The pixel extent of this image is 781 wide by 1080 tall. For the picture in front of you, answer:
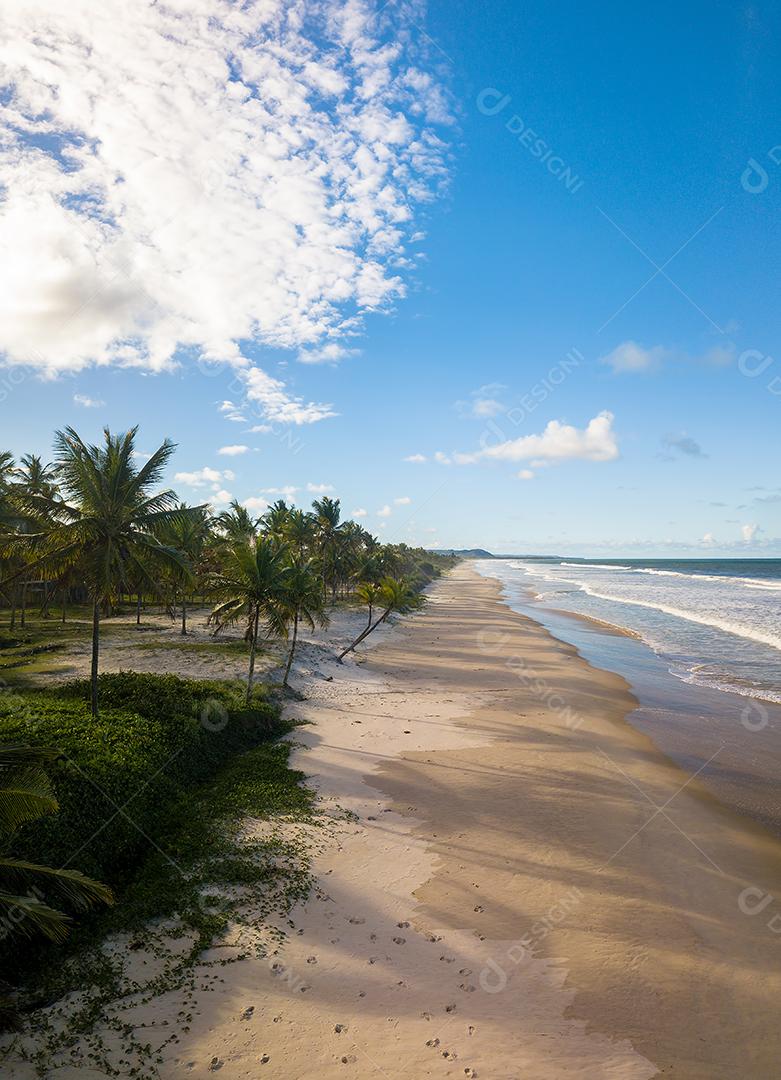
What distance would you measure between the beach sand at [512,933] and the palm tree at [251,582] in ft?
19.8

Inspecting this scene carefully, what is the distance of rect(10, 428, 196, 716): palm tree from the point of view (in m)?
17.2

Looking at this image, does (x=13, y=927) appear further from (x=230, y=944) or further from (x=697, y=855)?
(x=697, y=855)

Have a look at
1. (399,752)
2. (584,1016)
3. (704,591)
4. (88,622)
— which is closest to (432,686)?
(399,752)

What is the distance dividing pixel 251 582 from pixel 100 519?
24.0 ft

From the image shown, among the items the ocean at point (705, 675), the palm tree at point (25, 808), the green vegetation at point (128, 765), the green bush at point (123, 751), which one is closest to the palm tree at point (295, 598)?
the green vegetation at point (128, 765)

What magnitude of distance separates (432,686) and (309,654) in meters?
7.87

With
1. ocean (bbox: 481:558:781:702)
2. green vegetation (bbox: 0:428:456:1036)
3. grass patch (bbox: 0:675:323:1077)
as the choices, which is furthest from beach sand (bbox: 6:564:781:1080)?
ocean (bbox: 481:558:781:702)

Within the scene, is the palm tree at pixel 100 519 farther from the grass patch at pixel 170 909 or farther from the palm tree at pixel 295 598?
the palm tree at pixel 295 598

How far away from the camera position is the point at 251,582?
77.2 ft

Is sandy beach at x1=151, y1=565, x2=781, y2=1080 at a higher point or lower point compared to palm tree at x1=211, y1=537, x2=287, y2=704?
lower

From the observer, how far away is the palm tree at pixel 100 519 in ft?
Result: 56.3

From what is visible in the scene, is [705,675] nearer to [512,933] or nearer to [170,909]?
[512,933]

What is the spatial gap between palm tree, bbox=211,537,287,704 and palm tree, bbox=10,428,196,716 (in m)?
5.07

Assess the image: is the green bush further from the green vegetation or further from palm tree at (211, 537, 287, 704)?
palm tree at (211, 537, 287, 704)
